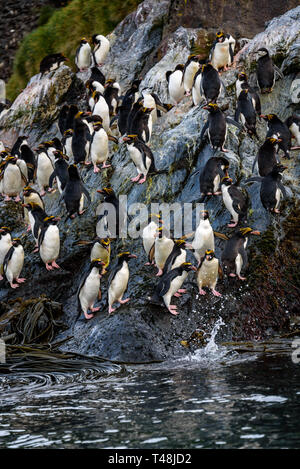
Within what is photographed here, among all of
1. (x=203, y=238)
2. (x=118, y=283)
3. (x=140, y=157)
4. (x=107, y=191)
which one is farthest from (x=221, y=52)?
(x=118, y=283)

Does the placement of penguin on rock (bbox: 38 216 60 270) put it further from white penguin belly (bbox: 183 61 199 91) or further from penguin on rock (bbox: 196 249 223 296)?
white penguin belly (bbox: 183 61 199 91)

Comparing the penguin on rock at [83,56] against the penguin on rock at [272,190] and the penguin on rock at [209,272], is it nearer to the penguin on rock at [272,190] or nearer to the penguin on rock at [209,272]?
the penguin on rock at [272,190]

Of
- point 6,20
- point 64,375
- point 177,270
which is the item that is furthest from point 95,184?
point 6,20

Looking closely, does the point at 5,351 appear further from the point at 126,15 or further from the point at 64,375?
the point at 126,15

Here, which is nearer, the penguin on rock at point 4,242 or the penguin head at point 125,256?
the penguin head at point 125,256

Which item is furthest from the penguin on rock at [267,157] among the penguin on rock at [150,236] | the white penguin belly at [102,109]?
the white penguin belly at [102,109]

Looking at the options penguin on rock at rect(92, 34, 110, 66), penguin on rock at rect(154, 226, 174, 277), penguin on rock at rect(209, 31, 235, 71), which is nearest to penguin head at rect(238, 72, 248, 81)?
penguin on rock at rect(209, 31, 235, 71)

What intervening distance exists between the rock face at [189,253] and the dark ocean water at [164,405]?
86cm

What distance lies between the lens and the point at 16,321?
37.4ft

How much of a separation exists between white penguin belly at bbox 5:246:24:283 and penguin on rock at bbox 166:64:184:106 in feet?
16.9

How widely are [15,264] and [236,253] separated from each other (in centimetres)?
396

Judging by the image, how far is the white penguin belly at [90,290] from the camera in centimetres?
1093

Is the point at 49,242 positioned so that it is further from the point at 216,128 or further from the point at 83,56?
the point at 83,56

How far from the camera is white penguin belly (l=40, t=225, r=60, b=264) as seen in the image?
12086mm
